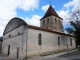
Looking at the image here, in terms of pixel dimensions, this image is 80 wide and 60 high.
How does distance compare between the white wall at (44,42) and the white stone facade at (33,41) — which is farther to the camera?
the white wall at (44,42)

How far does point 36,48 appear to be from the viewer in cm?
1653

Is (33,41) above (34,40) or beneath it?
beneath

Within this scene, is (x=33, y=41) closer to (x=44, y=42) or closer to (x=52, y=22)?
(x=44, y=42)

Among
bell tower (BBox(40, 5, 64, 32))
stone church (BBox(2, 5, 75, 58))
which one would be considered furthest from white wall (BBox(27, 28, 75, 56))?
bell tower (BBox(40, 5, 64, 32))

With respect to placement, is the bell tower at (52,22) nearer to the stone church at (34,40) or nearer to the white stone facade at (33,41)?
the stone church at (34,40)

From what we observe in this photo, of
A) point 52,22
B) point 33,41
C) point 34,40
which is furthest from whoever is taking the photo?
point 52,22

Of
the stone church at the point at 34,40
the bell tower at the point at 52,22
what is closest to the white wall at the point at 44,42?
the stone church at the point at 34,40

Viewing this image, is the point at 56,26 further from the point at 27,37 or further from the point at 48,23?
the point at 27,37

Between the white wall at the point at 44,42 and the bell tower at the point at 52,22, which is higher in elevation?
the bell tower at the point at 52,22

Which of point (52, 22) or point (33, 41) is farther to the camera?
point (52, 22)

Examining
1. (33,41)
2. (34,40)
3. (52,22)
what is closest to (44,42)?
(34,40)

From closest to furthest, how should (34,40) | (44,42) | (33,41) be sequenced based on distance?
1. (33,41)
2. (34,40)
3. (44,42)

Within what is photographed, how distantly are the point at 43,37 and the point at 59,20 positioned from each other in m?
16.2

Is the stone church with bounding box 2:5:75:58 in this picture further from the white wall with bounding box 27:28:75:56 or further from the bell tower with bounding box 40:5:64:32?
the bell tower with bounding box 40:5:64:32
